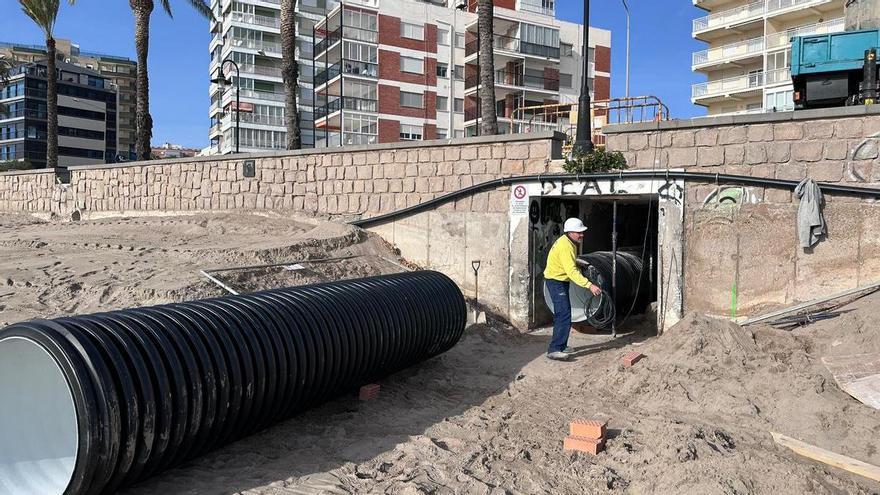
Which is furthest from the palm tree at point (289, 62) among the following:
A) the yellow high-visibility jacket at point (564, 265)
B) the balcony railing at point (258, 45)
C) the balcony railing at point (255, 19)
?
the balcony railing at point (255, 19)

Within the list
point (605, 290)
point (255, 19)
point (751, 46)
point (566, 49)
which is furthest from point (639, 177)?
point (255, 19)

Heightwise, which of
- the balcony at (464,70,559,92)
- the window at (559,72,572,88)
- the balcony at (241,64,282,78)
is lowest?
the balcony at (464,70,559,92)

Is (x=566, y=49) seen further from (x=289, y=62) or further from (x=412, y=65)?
(x=289, y=62)

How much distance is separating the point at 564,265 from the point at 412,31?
4502 centimetres

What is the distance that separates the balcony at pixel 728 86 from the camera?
140ft

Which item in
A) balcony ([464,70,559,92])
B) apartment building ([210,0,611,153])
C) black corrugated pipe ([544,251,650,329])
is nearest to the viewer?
black corrugated pipe ([544,251,650,329])

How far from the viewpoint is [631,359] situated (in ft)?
23.3

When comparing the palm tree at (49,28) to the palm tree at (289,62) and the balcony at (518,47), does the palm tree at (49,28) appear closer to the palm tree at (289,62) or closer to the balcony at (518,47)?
the palm tree at (289,62)

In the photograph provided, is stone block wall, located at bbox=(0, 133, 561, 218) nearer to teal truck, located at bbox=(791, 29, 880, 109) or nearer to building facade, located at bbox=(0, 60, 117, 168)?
teal truck, located at bbox=(791, 29, 880, 109)

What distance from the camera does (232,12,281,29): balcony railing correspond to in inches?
2149

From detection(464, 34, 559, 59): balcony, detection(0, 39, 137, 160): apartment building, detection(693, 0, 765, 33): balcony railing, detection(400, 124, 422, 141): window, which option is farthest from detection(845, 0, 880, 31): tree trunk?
detection(0, 39, 137, 160): apartment building

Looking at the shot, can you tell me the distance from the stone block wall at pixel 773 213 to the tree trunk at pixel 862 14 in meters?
7.81

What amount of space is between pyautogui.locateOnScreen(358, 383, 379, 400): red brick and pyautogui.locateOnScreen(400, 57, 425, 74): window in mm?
44880

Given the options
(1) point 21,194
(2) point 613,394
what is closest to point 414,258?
(2) point 613,394
